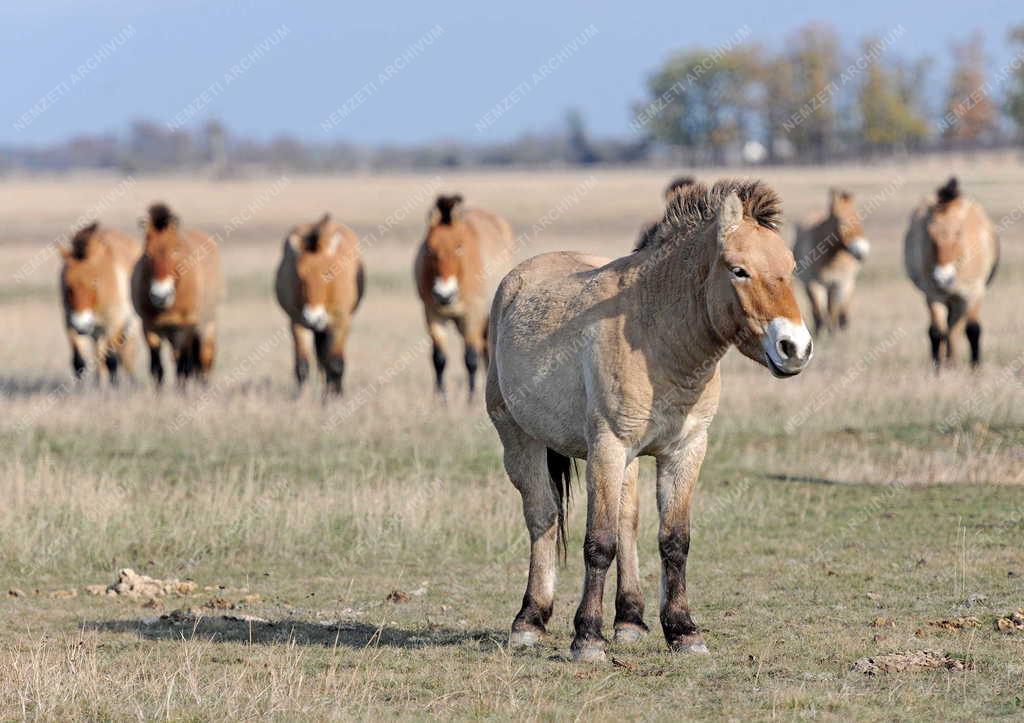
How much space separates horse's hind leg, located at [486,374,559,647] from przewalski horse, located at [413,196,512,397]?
9559mm

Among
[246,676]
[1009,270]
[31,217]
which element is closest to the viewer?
[246,676]

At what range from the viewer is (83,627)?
798 cm

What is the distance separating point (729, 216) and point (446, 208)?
1177cm

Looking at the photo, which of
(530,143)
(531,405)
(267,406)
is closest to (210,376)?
(267,406)

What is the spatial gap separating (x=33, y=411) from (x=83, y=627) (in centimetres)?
823

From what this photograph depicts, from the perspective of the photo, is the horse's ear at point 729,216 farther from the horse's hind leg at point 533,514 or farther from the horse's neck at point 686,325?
the horse's hind leg at point 533,514

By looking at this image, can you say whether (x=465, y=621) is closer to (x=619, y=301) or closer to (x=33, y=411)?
(x=619, y=301)

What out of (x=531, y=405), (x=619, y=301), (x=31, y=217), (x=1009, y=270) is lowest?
(x=531, y=405)

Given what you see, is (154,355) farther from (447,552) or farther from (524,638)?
(524,638)

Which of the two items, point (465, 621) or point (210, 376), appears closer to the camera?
point (465, 621)

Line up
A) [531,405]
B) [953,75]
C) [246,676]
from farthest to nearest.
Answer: [953,75] < [531,405] < [246,676]

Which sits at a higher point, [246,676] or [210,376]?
[210,376]

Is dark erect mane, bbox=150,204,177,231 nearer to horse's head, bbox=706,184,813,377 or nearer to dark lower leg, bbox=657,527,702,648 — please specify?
dark lower leg, bbox=657,527,702,648

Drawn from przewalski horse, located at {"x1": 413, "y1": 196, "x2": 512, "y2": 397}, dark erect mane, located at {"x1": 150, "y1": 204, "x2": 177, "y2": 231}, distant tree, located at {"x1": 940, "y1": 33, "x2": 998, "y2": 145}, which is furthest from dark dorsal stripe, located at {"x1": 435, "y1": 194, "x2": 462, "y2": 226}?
distant tree, located at {"x1": 940, "y1": 33, "x2": 998, "y2": 145}
